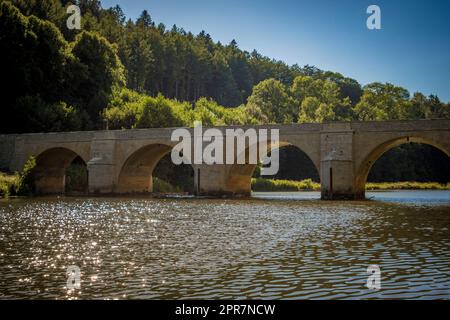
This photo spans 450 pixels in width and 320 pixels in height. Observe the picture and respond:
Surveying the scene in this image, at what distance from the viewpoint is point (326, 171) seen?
37375 millimetres

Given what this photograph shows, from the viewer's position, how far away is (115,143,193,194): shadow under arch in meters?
46.6

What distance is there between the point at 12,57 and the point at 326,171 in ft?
107

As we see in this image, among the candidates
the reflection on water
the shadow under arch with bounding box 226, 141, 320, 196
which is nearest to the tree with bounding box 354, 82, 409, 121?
the shadow under arch with bounding box 226, 141, 320, 196

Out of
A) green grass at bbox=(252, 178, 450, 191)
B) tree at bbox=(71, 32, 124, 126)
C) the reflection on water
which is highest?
tree at bbox=(71, 32, 124, 126)

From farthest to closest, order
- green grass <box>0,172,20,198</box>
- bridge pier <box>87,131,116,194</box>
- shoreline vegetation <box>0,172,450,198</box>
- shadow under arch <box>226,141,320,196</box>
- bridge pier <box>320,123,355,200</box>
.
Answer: bridge pier <box>87,131,116,194</box> < shoreline vegetation <box>0,172,450,198</box> < shadow under arch <box>226,141,320,196</box> < green grass <box>0,172,20,198</box> < bridge pier <box>320,123,355,200</box>

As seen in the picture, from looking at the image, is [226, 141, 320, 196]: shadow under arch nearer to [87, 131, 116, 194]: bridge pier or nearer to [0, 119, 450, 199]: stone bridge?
[0, 119, 450, 199]: stone bridge

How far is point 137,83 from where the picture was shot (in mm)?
93938

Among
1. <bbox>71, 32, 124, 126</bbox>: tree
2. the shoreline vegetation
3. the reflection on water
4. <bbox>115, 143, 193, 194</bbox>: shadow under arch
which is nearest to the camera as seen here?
the reflection on water
